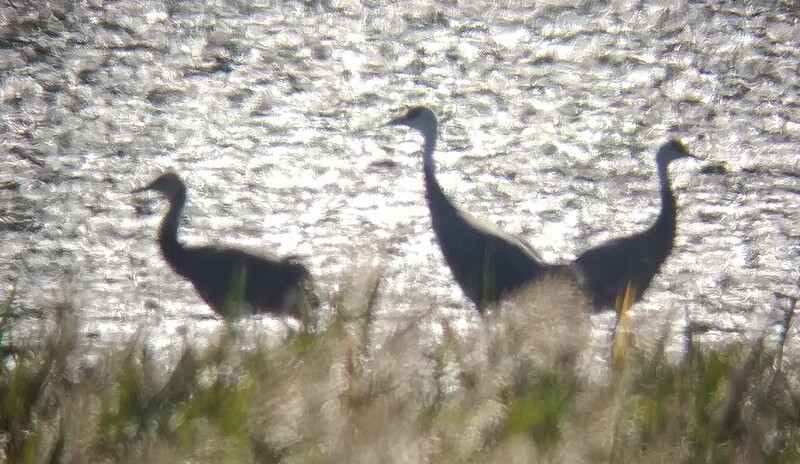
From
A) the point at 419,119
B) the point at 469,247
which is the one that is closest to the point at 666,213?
the point at 469,247

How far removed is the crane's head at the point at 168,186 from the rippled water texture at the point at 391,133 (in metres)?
0.03

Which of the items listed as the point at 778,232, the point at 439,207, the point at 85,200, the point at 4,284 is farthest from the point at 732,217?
the point at 4,284

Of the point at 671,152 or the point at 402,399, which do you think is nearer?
the point at 402,399

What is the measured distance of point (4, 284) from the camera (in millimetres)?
2271

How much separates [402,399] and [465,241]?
1214 millimetres

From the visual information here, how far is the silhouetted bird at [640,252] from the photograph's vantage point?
2.30 m

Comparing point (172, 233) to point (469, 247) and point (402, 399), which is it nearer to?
point (469, 247)

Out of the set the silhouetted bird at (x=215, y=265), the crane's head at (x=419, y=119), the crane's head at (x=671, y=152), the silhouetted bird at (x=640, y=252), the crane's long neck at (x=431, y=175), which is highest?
the crane's head at (x=419, y=119)

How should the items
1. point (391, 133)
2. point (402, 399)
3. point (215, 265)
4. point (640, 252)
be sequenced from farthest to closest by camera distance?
point (391, 133) → point (640, 252) → point (215, 265) → point (402, 399)

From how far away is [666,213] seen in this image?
2.43 m

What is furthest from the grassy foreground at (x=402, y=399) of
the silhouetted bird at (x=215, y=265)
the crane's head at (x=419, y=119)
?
the crane's head at (x=419, y=119)

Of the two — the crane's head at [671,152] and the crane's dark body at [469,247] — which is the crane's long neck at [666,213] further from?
the crane's dark body at [469,247]

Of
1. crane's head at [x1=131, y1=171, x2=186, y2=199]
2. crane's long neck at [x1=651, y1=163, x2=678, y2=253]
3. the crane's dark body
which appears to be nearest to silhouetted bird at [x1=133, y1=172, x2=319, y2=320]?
crane's head at [x1=131, y1=171, x2=186, y2=199]

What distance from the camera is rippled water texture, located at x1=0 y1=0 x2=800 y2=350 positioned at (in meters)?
2.36
